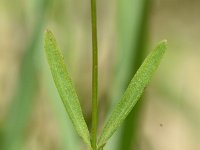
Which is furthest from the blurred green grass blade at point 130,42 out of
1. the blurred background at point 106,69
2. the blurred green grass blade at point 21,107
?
the blurred green grass blade at point 21,107

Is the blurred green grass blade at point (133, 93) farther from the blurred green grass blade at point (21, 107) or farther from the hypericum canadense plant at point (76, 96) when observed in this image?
the blurred green grass blade at point (21, 107)

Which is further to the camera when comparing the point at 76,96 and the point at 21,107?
the point at 21,107

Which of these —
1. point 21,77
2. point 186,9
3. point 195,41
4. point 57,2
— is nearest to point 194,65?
point 195,41

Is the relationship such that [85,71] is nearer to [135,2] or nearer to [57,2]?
[57,2]

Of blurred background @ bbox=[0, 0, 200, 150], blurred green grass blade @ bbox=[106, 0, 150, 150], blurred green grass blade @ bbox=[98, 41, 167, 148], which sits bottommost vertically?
blurred background @ bbox=[0, 0, 200, 150]

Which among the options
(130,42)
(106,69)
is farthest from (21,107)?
(106,69)

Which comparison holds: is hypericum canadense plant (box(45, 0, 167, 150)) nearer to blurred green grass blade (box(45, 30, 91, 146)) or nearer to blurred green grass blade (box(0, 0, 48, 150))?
blurred green grass blade (box(45, 30, 91, 146))

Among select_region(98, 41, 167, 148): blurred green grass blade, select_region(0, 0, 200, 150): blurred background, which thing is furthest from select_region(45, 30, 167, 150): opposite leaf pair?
select_region(0, 0, 200, 150): blurred background

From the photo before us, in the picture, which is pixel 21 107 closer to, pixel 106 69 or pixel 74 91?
pixel 74 91
